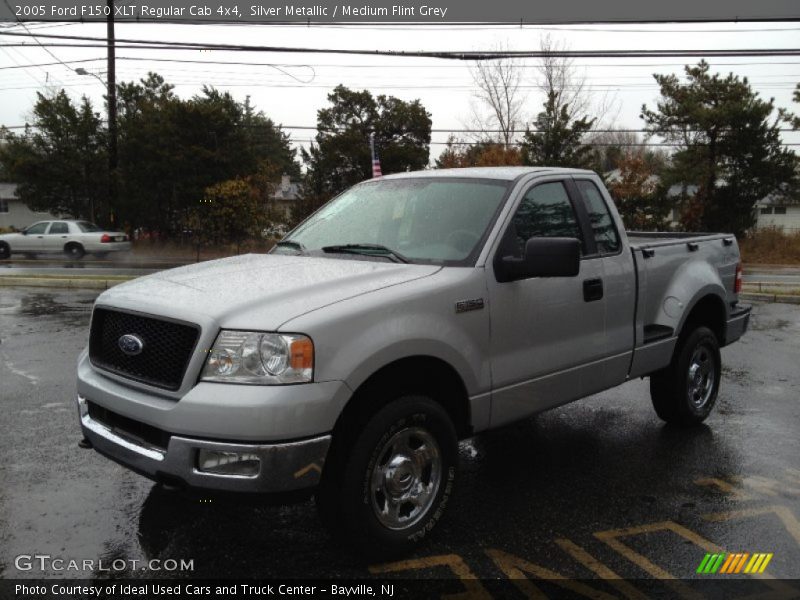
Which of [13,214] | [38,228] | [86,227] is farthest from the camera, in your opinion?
[13,214]

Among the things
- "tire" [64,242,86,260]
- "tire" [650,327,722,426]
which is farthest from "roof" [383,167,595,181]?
"tire" [64,242,86,260]

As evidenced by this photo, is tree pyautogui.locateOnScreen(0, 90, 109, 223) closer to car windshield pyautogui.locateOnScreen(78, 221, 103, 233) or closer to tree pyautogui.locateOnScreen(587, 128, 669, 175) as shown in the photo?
car windshield pyautogui.locateOnScreen(78, 221, 103, 233)

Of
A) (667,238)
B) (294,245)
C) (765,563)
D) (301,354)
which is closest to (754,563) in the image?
(765,563)

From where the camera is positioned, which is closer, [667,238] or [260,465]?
[260,465]

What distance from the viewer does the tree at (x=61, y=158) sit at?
28141mm

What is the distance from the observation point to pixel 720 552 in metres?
3.52

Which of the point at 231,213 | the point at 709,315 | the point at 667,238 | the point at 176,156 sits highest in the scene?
the point at 176,156

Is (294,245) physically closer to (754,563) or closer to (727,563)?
(727,563)

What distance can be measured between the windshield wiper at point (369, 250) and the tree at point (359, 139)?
28.5 m

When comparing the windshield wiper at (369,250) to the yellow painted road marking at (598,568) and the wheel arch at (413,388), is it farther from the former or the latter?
the yellow painted road marking at (598,568)

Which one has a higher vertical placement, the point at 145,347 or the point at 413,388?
the point at 145,347

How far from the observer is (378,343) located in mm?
3186

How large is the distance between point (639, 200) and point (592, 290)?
27768 mm

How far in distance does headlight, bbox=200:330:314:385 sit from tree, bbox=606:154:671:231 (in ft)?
95.5
